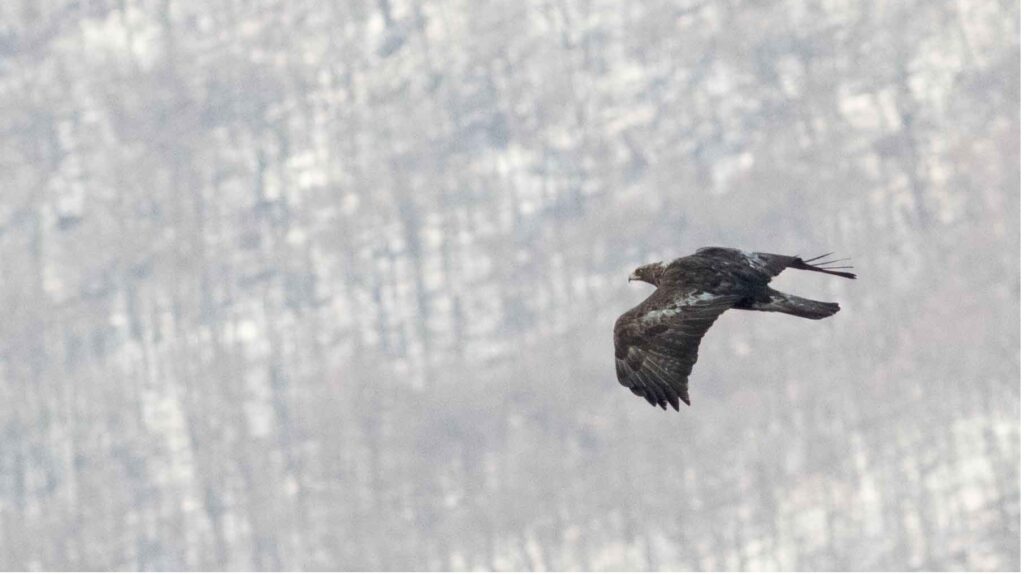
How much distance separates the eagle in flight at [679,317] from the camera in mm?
40406

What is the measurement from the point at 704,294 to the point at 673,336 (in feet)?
3.95

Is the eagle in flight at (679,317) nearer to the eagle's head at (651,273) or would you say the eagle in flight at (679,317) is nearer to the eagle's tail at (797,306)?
the eagle's tail at (797,306)

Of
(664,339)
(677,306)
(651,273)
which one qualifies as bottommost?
(664,339)

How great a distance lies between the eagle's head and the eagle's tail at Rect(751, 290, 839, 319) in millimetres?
3440

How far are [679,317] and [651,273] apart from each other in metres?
5.25

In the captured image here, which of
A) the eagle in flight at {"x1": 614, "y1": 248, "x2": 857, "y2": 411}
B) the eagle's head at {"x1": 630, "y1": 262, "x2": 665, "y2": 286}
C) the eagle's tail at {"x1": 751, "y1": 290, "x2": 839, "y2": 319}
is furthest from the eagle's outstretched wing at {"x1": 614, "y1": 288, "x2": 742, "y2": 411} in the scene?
the eagle's head at {"x1": 630, "y1": 262, "x2": 665, "y2": 286}

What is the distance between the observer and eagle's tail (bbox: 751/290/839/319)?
4125 cm

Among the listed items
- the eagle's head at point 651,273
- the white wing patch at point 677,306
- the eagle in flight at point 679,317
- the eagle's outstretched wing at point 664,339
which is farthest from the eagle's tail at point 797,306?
the eagle's head at point 651,273

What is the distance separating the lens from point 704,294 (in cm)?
4094

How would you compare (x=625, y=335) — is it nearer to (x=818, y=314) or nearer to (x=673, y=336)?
(x=673, y=336)

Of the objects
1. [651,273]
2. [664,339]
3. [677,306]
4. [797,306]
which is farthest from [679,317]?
[651,273]

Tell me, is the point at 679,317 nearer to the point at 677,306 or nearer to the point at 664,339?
the point at 677,306

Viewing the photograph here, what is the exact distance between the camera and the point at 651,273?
45594 mm

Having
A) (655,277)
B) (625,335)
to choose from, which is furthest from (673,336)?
(655,277)
